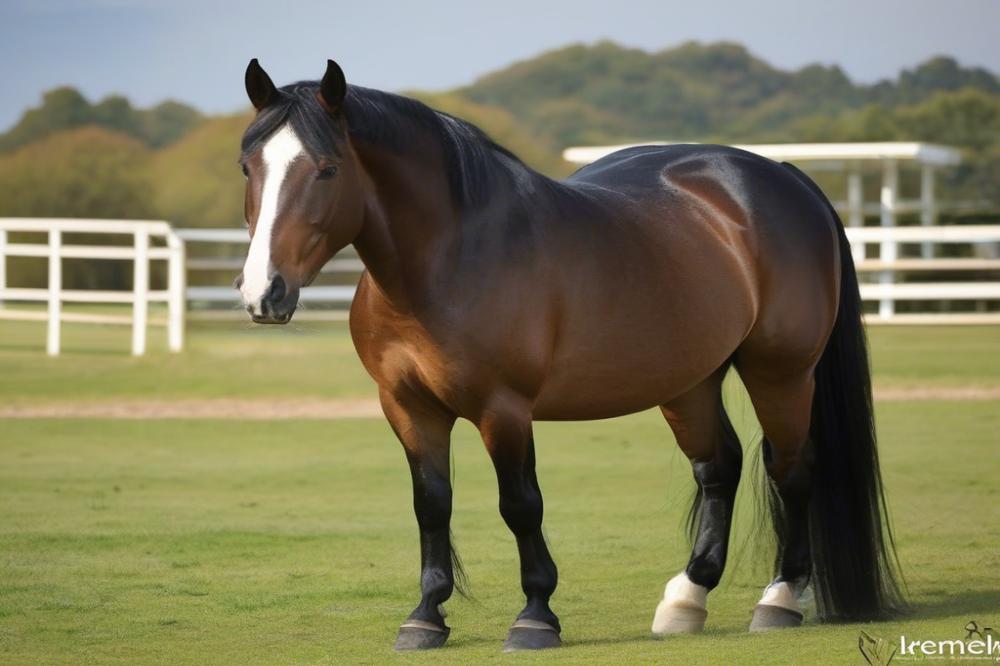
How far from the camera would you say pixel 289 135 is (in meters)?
4.00

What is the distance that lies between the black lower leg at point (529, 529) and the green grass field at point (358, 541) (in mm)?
168

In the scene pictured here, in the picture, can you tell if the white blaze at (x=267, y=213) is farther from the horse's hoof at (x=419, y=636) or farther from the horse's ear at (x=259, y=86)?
the horse's hoof at (x=419, y=636)

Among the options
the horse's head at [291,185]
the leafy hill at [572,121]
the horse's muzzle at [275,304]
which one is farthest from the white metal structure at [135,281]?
the horse's muzzle at [275,304]

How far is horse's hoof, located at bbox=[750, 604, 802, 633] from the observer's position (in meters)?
5.01

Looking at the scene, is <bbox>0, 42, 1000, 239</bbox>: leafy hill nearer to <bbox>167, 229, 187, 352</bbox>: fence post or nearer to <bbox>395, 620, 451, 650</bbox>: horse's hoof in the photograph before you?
<bbox>167, 229, 187, 352</bbox>: fence post

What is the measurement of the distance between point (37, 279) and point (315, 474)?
13.4 metres

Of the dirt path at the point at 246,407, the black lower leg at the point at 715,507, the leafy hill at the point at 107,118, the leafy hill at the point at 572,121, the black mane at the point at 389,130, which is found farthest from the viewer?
the leafy hill at the point at 107,118

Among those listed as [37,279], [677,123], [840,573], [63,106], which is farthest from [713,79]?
[840,573]

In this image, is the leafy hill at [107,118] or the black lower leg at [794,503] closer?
the black lower leg at [794,503]

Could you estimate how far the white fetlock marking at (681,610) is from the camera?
4.90 meters

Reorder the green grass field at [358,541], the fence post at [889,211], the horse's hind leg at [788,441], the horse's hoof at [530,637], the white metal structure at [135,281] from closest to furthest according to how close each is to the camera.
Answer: the horse's hoof at [530,637]
the green grass field at [358,541]
the horse's hind leg at [788,441]
the white metal structure at [135,281]
the fence post at [889,211]

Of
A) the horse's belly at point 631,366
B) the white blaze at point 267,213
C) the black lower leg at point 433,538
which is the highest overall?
the white blaze at point 267,213

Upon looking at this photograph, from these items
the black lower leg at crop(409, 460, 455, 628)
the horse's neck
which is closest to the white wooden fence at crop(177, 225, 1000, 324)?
the black lower leg at crop(409, 460, 455, 628)

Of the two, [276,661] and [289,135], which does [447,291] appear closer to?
[289,135]
